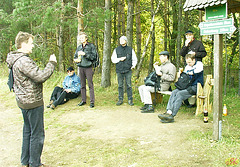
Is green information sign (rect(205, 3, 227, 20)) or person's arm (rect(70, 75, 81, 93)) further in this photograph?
person's arm (rect(70, 75, 81, 93))

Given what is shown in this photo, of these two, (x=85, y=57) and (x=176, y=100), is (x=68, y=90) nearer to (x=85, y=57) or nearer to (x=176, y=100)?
(x=85, y=57)

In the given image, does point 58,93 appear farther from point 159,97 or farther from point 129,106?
point 159,97

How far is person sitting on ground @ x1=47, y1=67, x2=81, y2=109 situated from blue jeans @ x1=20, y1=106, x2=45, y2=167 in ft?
14.8

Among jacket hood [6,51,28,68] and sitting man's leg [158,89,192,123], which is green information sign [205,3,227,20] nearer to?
sitting man's leg [158,89,192,123]

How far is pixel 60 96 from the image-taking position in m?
8.42

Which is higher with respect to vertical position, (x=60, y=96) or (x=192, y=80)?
(x=192, y=80)

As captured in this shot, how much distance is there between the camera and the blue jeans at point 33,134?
3.72 meters

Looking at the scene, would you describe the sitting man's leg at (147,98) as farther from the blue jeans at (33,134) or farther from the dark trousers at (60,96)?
the blue jeans at (33,134)

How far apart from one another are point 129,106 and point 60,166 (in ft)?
13.9

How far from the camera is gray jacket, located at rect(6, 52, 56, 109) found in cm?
356

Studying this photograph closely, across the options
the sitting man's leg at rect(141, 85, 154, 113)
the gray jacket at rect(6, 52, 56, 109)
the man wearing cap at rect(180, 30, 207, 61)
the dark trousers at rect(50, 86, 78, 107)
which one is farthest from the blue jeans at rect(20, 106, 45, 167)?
the man wearing cap at rect(180, 30, 207, 61)

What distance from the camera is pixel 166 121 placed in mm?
6141

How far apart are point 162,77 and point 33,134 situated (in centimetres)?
431

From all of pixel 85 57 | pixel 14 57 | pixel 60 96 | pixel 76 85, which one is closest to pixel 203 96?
pixel 85 57
